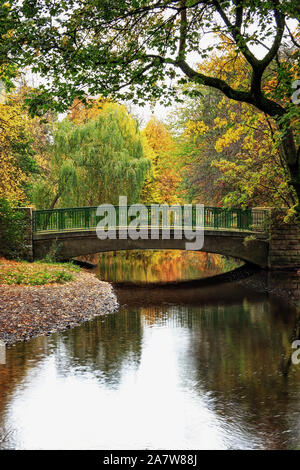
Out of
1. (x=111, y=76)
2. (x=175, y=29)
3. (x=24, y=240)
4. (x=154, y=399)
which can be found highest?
(x=175, y=29)

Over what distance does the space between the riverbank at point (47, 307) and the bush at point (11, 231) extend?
4.62 metres

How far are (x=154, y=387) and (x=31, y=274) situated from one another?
10935 mm

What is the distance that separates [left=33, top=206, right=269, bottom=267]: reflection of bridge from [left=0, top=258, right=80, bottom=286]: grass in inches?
81.2

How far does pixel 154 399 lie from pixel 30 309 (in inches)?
267

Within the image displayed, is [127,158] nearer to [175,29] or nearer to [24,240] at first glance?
[24,240]

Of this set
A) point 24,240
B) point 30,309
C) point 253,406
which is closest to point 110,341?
point 30,309

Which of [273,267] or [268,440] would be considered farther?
[273,267]

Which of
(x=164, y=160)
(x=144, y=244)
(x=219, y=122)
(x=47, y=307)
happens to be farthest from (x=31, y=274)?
(x=164, y=160)

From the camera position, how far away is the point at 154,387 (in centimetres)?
1049

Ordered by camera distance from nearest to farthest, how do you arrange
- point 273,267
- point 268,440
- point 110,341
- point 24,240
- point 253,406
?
point 268,440 < point 253,406 < point 110,341 < point 24,240 < point 273,267

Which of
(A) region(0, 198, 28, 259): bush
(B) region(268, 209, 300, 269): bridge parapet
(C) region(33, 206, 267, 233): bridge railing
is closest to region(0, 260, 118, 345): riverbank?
(A) region(0, 198, 28, 259): bush

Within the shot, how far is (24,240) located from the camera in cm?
2462

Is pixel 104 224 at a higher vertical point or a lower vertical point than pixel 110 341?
higher
